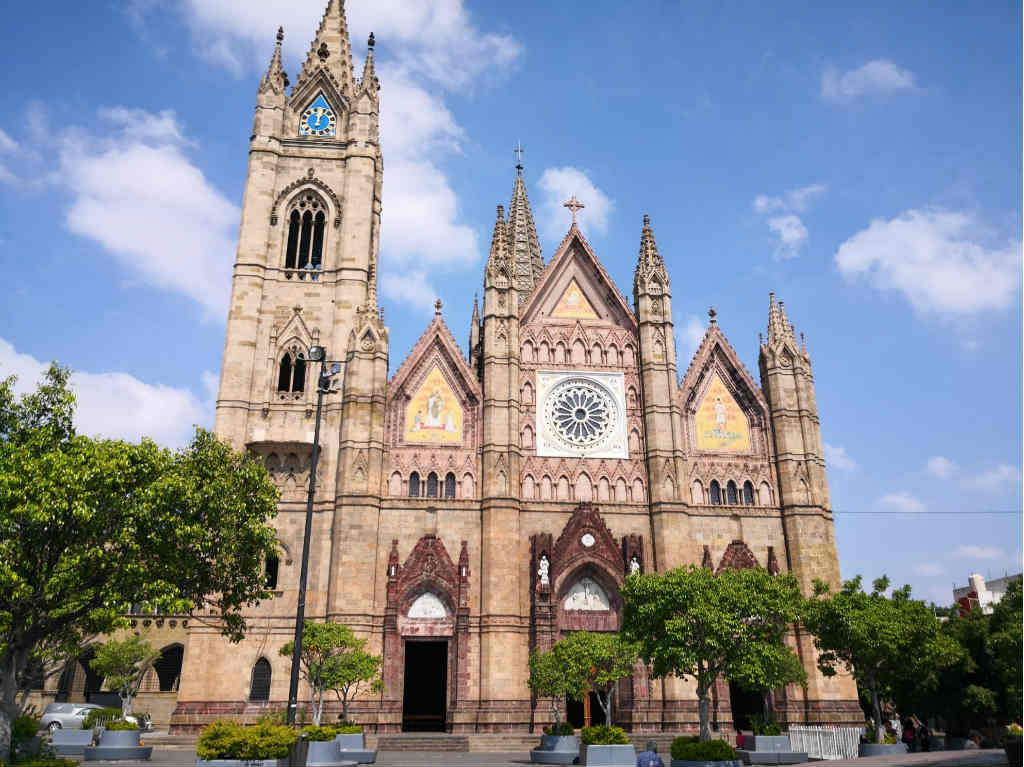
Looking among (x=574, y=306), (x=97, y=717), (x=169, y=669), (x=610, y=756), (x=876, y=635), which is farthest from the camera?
(x=169, y=669)

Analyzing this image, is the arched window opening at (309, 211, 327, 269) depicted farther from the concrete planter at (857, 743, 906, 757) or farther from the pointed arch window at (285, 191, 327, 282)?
the concrete planter at (857, 743, 906, 757)

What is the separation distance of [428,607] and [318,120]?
30320 millimetres

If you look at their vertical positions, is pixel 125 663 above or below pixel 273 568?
below

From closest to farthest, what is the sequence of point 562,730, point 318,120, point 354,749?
point 354,749
point 562,730
point 318,120

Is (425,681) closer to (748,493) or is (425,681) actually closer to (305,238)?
(748,493)

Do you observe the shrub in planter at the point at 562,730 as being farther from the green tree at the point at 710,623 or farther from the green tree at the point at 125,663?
the green tree at the point at 125,663

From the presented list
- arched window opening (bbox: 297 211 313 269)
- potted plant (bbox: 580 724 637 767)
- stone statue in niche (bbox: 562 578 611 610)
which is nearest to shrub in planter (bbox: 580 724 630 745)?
potted plant (bbox: 580 724 637 767)

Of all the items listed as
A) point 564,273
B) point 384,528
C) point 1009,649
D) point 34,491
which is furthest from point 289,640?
point 1009,649

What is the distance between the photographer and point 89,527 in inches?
878

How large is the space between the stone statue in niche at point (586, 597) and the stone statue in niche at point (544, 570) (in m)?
1.84

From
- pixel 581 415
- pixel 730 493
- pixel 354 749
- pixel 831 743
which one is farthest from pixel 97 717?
pixel 730 493

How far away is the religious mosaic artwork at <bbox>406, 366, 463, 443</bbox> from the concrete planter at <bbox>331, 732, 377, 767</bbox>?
55.1ft

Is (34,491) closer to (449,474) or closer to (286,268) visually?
(449,474)

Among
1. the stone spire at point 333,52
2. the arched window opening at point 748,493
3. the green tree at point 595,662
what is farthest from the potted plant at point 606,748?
the stone spire at point 333,52
